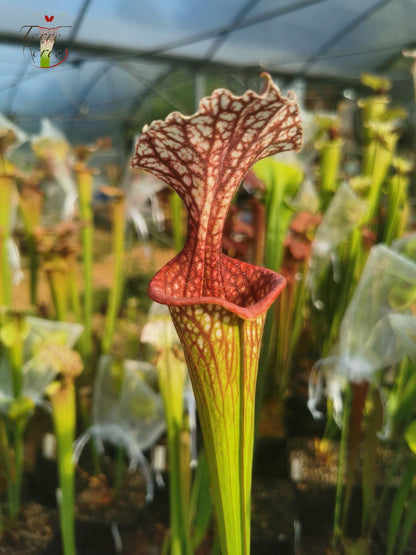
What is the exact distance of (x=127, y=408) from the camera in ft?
3.72

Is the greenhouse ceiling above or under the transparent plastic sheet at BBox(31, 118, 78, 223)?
above

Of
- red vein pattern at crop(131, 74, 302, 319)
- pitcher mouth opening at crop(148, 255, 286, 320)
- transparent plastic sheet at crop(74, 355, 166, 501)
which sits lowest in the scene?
transparent plastic sheet at crop(74, 355, 166, 501)

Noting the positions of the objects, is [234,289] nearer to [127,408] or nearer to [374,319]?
[374,319]

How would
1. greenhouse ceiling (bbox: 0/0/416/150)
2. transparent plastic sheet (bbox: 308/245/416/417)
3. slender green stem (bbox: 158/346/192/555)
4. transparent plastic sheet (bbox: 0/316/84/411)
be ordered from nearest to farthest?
slender green stem (bbox: 158/346/192/555) < transparent plastic sheet (bbox: 308/245/416/417) < transparent plastic sheet (bbox: 0/316/84/411) < greenhouse ceiling (bbox: 0/0/416/150)

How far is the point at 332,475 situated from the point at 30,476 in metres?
0.89

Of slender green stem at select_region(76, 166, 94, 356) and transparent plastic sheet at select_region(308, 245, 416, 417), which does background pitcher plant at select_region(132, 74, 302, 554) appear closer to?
transparent plastic sheet at select_region(308, 245, 416, 417)

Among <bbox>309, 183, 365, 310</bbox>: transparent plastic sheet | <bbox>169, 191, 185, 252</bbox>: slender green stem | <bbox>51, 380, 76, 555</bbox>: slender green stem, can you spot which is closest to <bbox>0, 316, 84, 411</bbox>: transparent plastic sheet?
<bbox>51, 380, 76, 555</bbox>: slender green stem

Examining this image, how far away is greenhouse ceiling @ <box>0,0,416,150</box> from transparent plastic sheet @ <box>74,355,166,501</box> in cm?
424

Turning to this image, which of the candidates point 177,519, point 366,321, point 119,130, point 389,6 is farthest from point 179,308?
point 119,130

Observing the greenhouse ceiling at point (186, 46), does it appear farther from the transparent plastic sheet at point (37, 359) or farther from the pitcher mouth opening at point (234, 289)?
the pitcher mouth opening at point (234, 289)

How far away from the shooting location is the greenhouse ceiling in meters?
5.16

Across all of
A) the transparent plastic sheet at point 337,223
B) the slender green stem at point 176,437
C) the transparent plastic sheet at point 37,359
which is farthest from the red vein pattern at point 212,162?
the transparent plastic sheet at point 337,223

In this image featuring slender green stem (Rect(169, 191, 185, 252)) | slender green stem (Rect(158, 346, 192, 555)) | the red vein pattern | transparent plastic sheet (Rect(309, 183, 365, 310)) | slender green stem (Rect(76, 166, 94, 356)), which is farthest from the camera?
slender green stem (Rect(169, 191, 185, 252))

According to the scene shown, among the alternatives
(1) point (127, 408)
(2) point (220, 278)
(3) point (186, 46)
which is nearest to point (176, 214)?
(1) point (127, 408)
